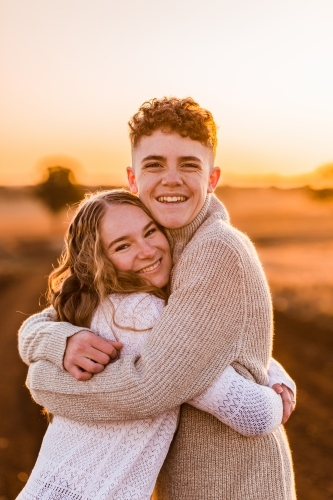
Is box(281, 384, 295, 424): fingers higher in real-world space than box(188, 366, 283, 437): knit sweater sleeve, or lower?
lower

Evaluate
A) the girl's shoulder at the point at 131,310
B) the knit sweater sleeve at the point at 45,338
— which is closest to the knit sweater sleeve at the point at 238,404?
the girl's shoulder at the point at 131,310

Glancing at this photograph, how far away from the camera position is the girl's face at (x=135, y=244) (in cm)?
289

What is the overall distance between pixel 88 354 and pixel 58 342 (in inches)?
7.6

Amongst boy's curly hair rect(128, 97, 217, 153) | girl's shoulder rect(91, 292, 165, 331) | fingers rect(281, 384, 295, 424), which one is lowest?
fingers rect(281, 384, 295, 424)

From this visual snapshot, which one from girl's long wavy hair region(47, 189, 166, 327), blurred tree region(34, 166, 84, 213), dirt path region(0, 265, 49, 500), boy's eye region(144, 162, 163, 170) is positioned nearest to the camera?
girl's long wavy hair region(47, 189, 166, 327)

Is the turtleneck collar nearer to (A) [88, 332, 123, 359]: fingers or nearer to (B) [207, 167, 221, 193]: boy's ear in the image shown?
(B) [207, 167, 221, 193]: boy's ear

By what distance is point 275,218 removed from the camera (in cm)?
4544

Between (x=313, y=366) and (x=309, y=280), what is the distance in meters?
9.15

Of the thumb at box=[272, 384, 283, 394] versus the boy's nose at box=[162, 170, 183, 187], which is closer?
the thumb at box=[272, 384, 283, 394]

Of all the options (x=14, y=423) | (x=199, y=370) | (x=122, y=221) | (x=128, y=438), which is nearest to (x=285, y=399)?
(x=199, y=370)

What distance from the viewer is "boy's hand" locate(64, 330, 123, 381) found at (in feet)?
8.50

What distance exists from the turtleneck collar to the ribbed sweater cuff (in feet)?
1.85

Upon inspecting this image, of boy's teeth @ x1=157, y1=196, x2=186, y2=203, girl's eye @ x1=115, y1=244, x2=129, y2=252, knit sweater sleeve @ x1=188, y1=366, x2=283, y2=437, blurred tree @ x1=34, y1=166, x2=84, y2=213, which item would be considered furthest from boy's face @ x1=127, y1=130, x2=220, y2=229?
blurred tree @ x1=34, y1=166, x2=84, y2=213

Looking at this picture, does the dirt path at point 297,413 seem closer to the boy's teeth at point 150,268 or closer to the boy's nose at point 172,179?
the boy's teeth at point 150,268
